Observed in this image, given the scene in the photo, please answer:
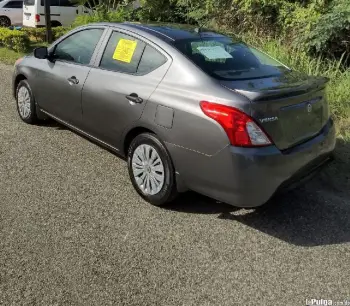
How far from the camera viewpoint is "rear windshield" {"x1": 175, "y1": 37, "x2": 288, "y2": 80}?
3.55 m

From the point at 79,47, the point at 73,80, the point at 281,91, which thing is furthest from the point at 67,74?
the point at 281,91

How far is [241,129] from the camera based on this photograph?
3.04 meters

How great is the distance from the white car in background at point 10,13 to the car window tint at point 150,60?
17730 mm

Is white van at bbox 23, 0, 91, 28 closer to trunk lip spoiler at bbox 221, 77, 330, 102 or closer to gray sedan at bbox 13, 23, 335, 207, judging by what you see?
gray sedan at bbox 13, 23, 335, 207

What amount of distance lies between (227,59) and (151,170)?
121 cm

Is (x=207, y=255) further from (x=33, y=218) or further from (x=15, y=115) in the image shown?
(x=15, y=115)

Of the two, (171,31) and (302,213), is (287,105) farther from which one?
(171,31)

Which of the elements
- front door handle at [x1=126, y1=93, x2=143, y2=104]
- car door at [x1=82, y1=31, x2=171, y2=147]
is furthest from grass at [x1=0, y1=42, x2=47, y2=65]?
front door handle at [x1=126, y1=93, x2=143, y2=104]

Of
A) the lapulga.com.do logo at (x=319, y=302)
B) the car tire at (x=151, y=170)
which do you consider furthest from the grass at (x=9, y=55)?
the lapulga.com.do logo at (x=319, y=302)

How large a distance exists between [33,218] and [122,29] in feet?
6.56

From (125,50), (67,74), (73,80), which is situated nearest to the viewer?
(125,50)

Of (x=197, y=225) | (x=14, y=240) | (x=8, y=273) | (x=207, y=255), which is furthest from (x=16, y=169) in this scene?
(x=207, y=255)

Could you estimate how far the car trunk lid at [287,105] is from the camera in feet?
10.2

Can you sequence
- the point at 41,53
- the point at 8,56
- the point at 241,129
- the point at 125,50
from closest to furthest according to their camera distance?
the point at 241,129, the point at 125,50, the point at 41,53, the point at 8,56
